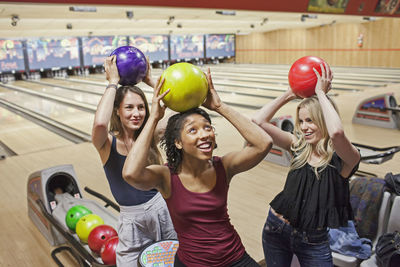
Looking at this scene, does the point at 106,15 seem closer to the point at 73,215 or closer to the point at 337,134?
the point at 73,215

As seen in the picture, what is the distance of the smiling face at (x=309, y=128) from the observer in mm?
1510

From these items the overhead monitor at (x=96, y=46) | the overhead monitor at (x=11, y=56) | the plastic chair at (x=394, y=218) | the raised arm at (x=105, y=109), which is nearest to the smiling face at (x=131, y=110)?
the raised arm at (x=105, y=109)

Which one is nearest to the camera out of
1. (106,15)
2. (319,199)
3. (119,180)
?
(319,199)

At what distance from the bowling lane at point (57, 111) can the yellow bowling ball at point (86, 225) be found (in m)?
3.74

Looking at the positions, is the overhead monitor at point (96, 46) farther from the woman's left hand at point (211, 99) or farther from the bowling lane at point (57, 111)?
the woman's left hand at point (211, 99)

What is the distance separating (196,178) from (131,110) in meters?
0.53

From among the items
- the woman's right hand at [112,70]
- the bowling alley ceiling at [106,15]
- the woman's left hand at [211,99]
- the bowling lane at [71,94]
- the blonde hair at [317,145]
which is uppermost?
the bowling alley ceiling at [106,15]

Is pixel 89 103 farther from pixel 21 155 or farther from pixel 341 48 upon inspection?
pixel 341 48

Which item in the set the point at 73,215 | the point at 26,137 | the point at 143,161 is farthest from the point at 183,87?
the point at 26,137

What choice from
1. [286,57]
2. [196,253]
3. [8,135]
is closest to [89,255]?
[196,253]

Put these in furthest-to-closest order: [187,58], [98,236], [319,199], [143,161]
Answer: [187,58] → [98,236] → [319,199] → [143,161]

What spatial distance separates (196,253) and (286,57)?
61.6 ft

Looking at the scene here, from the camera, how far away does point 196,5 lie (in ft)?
14.9

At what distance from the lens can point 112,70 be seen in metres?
1.57
